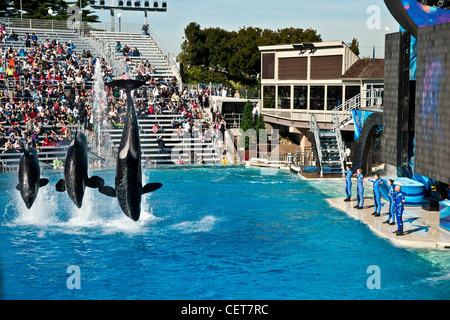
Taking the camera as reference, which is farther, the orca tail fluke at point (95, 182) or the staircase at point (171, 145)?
the staircase at point (171, 145)

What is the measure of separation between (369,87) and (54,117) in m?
18.0

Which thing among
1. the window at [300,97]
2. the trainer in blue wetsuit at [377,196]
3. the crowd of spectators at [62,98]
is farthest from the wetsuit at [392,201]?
the window at [300,97]

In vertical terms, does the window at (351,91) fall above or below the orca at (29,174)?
above

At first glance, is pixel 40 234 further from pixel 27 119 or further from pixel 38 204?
pixel 27 119

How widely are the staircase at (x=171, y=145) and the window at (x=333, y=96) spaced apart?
8.21 meters

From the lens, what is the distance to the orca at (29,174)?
662 inches

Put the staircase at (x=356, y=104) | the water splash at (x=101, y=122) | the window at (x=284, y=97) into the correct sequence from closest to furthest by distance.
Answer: the water splash at (x=101, y=122) < the staircase at (x=356, y=104) < the window at (x=284, y=97)

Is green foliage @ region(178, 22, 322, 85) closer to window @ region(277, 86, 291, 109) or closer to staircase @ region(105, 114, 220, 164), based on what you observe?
window @ region(277, 86, 291, 109)

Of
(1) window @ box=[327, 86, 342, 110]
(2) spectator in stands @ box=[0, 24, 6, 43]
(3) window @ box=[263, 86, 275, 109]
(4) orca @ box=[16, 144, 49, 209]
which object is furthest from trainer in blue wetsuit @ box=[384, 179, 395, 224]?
(2) spectator in stands @ box=[0, 24, 6, 43]

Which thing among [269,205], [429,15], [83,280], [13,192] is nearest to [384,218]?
[269,205]

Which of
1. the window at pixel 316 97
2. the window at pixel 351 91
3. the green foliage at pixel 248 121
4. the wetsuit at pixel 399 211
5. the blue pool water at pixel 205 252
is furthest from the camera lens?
the window at pixel 316 97

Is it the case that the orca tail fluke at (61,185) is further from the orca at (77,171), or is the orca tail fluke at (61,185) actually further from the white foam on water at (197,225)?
the white foam on water at (197,225)

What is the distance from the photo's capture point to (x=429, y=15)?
17.0m

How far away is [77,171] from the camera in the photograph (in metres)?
16.0
